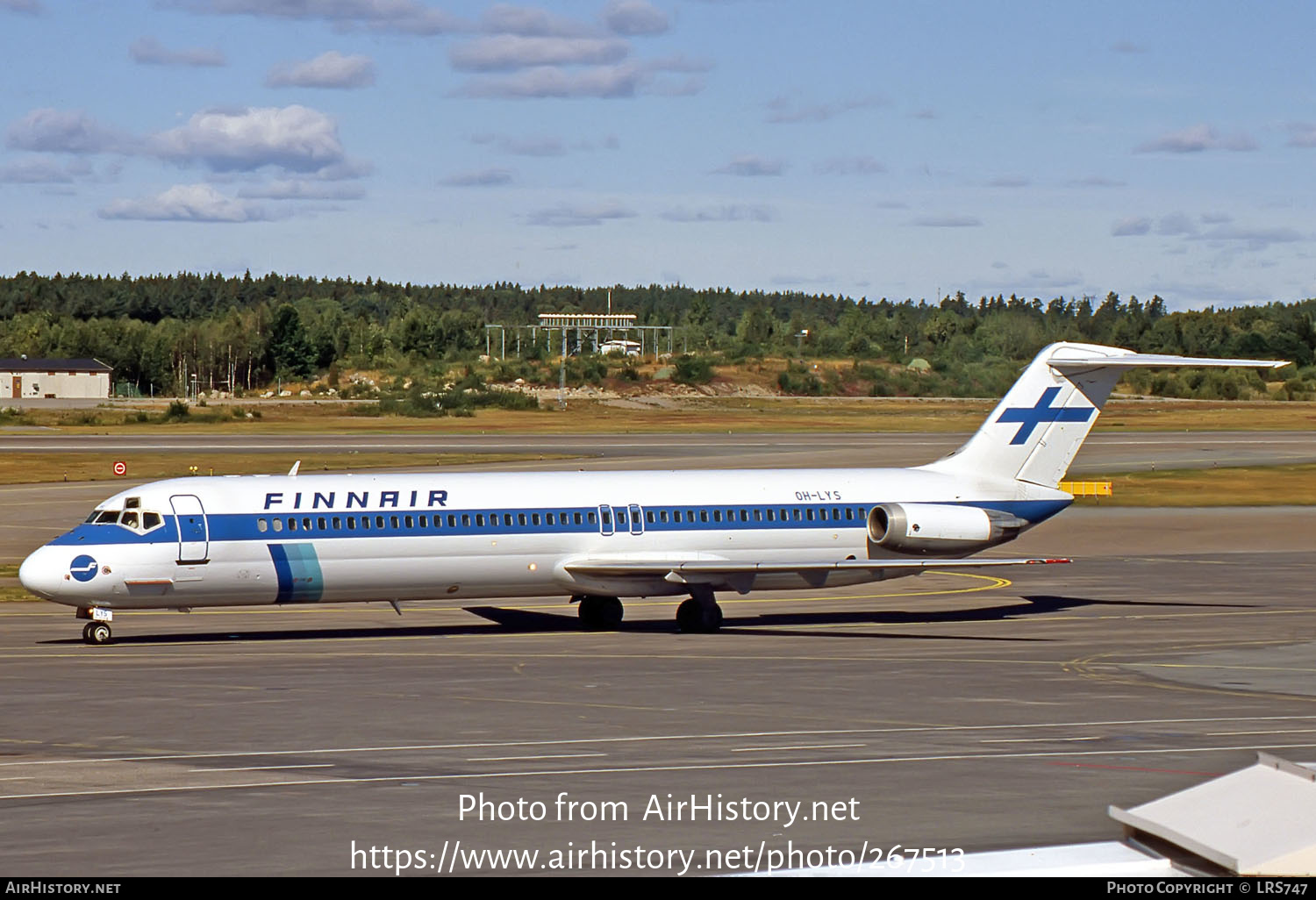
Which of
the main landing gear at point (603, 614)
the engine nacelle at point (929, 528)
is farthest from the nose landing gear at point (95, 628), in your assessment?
the engine nacelle at point (929, 528)

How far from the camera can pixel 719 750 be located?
2172 cm

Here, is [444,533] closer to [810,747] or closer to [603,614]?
[603,614]

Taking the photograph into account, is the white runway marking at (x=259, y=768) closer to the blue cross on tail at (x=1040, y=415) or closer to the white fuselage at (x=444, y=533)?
the white fuselage at (x=444, y=533)

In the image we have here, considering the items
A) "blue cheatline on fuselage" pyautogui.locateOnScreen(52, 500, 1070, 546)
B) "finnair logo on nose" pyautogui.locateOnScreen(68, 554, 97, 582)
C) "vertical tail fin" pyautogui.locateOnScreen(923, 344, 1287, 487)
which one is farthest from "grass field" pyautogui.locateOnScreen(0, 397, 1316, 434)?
"finnair logo on nose" pyautogui.locateOnScreen(68, 554, 97, 582)

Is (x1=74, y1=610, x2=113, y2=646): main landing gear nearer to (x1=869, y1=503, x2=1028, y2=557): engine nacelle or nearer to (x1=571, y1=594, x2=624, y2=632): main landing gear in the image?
(x1=571, y1=594, x2=624, y2=632): main landing gear

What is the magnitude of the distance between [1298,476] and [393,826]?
75.3 m

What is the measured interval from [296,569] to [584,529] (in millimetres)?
6388

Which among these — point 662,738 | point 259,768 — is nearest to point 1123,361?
point 662,738

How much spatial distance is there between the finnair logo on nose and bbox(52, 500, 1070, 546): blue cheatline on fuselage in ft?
1.47

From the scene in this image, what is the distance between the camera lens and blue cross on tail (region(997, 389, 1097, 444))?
4084 cm

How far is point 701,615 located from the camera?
37.3 m

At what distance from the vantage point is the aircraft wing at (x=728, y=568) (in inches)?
1436

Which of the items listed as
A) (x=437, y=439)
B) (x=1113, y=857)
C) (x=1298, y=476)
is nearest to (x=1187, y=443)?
(x=1298, y=476)

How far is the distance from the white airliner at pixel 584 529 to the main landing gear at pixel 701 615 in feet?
0.19
